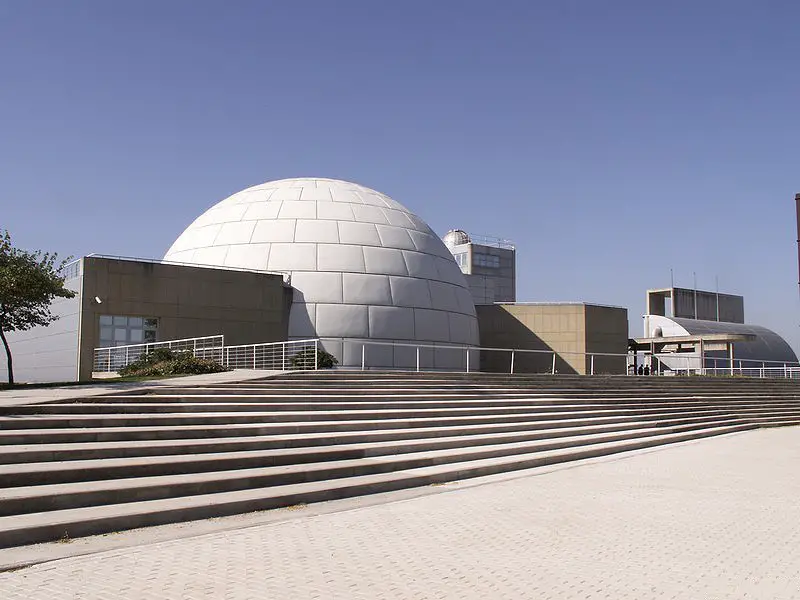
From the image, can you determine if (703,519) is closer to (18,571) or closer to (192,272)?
(18,571)

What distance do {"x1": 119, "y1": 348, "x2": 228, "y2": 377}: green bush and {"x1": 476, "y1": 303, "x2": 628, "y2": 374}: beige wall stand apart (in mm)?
23225

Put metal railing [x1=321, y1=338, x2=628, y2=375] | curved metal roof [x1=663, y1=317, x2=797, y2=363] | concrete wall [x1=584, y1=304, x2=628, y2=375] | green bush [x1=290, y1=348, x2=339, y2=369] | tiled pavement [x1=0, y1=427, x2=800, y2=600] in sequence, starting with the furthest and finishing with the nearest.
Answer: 1. curved metal roof [x1=663, y1=317, x2=797, y2=363]
2. concrete wall [x1=584, y1=304, x2=628, y2=375]
3. metal railing [x1=321, y1=338, x2=628, y2=375]
4. green bush [x1=290, y1=348, x2=339, y2=369]
5. tiled pavement [x1=0, y1=427, x2=800, y2=600]

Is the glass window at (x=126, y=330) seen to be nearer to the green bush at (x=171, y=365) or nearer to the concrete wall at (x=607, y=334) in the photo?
the green bush at (x=171, y=365)

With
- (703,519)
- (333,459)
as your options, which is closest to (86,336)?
(333,459)

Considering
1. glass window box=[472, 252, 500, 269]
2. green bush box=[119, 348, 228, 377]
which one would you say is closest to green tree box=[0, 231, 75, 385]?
green bush box=[119, 348, 228, 377]

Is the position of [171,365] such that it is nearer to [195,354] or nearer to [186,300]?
[195,354]

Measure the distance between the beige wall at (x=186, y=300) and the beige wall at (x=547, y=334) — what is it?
15.3 metres

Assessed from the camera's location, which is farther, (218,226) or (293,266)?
(218,226)

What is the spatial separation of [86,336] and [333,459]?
17662mm

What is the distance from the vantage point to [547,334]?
44.5 meters

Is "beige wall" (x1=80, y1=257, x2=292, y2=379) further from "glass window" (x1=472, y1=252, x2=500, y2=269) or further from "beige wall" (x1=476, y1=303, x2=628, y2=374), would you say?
"glass window" (x1=472, y1=252, x2=500, y2=269)

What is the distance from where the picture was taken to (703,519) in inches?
423

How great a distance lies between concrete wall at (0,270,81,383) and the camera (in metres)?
28.6

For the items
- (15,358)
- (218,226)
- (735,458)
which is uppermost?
(218,226)
